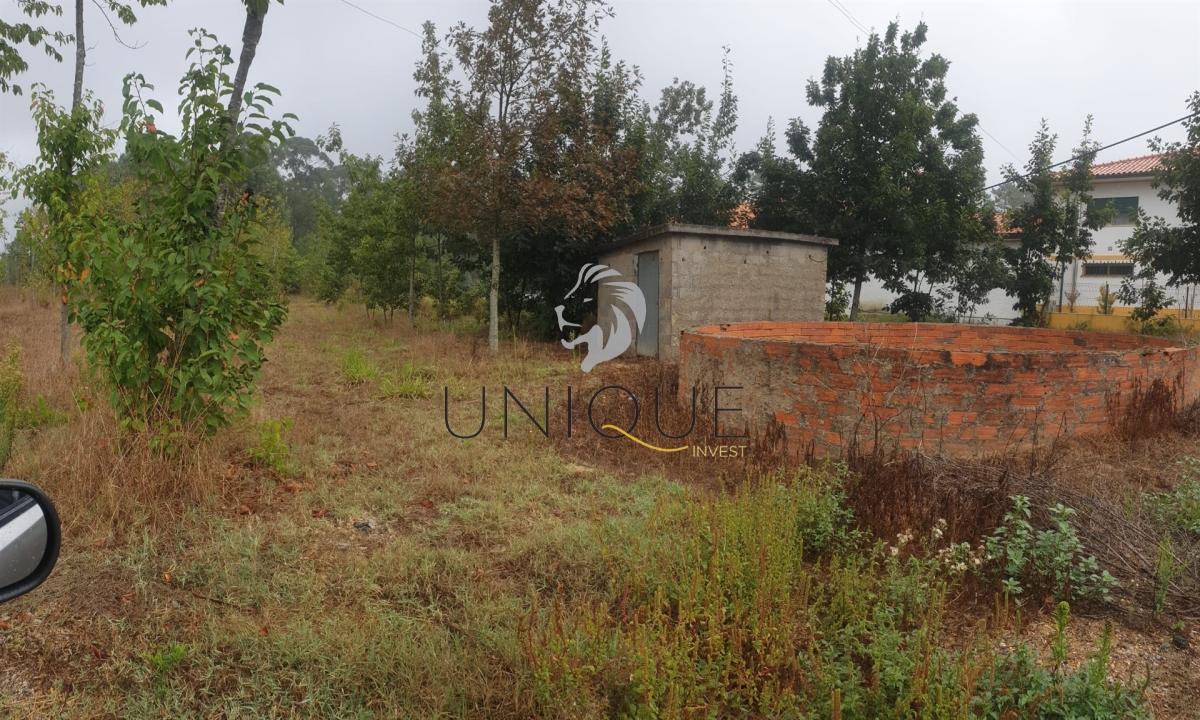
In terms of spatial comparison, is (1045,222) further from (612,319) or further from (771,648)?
(771,648)

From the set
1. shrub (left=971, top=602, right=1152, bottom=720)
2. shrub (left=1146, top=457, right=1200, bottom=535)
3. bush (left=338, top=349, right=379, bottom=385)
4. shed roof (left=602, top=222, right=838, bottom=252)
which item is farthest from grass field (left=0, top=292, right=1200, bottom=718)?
shed roof (left=602, top=222, right=838, bottom=252)

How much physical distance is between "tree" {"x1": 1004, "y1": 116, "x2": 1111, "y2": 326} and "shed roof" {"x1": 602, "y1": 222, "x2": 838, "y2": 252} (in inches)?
318

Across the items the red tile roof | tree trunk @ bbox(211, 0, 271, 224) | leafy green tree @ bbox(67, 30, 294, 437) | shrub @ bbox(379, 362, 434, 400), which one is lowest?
shrub @ bbox(379, 362, 434, 400)

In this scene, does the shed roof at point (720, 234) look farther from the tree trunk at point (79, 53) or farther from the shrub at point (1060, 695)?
the shrub at point (1060, 695)

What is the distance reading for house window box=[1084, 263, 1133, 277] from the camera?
23766 millimetres

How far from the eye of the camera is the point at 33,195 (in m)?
7.64

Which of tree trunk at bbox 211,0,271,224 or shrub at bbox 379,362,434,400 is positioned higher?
tree trunk at bbox 211,0,271,224

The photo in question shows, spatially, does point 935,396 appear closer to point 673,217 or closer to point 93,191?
point 93,191

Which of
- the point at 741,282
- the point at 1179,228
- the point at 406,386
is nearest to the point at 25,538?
the point at 406,386

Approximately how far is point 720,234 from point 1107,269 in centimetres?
2102

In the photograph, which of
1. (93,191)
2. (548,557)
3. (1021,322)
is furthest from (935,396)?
(1021,322)

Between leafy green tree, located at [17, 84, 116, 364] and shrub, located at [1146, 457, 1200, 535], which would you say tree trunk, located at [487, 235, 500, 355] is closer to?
leafy green tree, located at [17, 84, 116, 364]

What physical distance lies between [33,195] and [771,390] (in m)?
8.32

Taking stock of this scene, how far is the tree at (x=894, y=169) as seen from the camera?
15219mm
